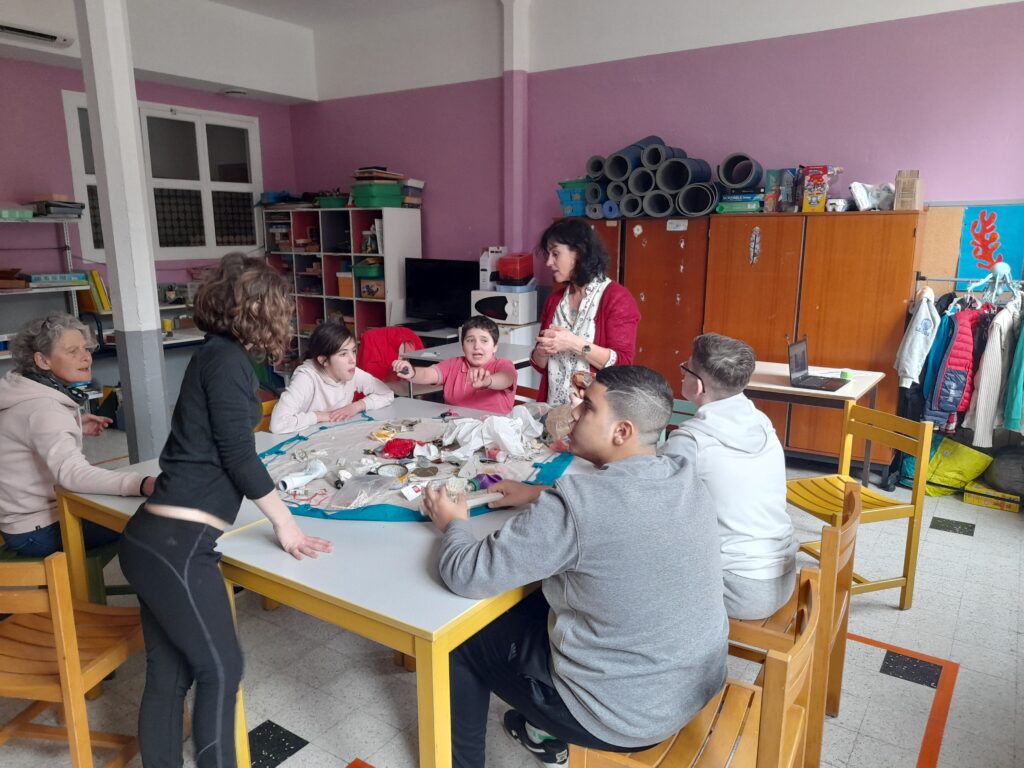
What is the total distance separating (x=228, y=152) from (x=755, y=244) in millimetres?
5060

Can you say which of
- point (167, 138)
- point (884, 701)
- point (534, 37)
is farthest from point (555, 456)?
point (167, 138)

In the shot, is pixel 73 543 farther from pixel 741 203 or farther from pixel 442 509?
pixel 741 203

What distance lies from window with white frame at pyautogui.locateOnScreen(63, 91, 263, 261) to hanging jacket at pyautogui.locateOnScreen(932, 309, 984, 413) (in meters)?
5.84

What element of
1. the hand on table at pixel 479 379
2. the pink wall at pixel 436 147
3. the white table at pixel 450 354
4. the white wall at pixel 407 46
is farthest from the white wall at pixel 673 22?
the hand on table at pixel 479 379

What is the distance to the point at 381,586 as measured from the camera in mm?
1516

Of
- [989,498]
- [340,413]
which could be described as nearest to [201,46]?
[340,413]

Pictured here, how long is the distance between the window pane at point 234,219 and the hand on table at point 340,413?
4722mm

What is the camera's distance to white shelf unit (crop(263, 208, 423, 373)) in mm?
6367

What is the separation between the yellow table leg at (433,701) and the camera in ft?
4.51

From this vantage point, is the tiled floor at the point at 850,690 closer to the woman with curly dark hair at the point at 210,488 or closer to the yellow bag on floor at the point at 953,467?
the woman with curly dark hair at the point at 210,488

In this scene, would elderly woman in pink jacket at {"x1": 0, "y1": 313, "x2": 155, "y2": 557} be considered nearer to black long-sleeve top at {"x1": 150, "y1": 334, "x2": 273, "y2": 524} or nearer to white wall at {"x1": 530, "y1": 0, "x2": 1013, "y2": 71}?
black long-sleeve top at {"x1": 150, "y1": 334, "x2": 273, "y2": 524}

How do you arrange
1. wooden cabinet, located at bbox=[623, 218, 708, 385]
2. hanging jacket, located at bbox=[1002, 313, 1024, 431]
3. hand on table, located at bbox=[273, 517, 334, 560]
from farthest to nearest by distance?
wooden cabinet, located at bbox=[623, 218, 708, 385] < hanging jacket, located at bbox=[1002, 313, 1024, 431] < hand on table, located at bbox=[273, 517, 334, 560]

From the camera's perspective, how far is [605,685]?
4.62 feet

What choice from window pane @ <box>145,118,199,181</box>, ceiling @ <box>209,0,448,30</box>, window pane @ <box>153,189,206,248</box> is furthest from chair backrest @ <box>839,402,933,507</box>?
window pane @ <box>145,118,199,181</box>
